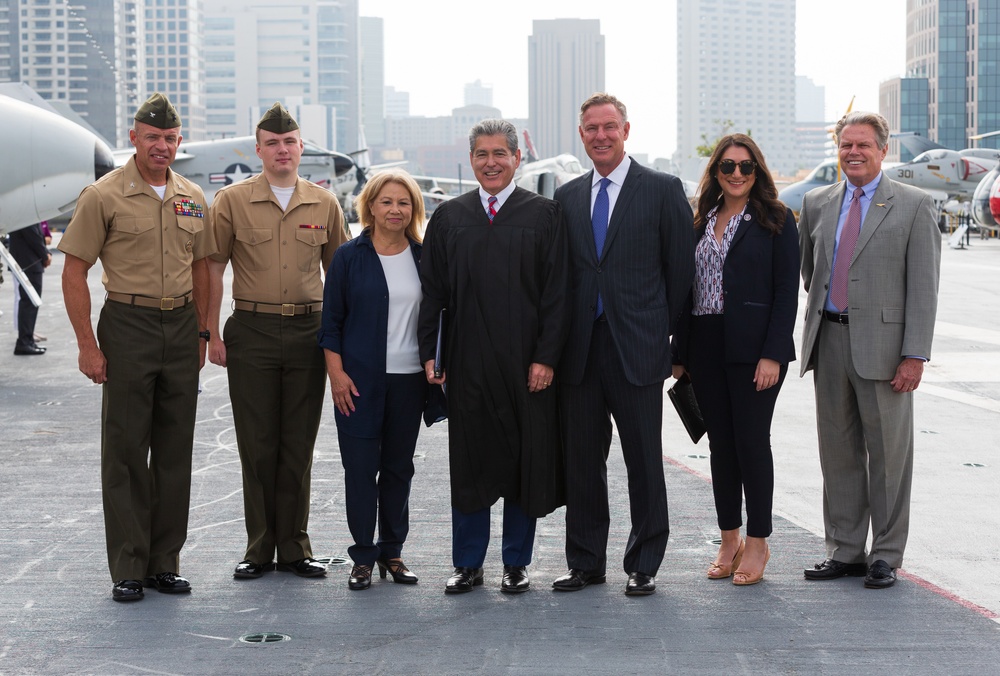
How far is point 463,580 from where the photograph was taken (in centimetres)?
412

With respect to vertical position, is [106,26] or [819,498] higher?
[106,26]

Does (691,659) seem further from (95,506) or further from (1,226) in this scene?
(1,226)

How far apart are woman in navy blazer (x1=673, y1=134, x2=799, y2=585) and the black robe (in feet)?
1.95

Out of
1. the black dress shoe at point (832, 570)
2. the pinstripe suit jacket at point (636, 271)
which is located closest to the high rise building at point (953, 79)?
the black dress shoe at point (832, 570)

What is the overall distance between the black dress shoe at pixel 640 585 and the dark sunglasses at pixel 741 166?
1.57 meters

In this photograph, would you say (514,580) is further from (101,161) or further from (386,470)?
(101,161)

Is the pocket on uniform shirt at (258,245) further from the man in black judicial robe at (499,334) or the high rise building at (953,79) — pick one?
the high rise building at (953,79)

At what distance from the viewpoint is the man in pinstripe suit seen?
13.2 ft

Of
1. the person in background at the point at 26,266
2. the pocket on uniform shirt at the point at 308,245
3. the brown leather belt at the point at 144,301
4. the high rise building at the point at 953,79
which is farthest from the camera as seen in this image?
the high rise building at the point at 953,79

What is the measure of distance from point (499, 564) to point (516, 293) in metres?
1.20

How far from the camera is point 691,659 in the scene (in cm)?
343

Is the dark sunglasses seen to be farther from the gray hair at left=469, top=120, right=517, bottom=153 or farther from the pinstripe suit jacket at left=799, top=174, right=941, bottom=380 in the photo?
the gray hair at left=469, top=120, right=517, bottom=153

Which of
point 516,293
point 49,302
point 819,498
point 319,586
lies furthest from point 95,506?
point 49,302

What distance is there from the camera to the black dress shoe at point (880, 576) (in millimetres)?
4129
